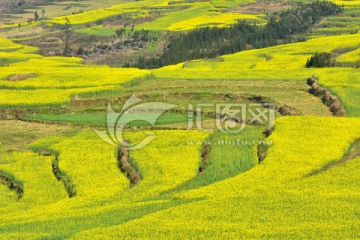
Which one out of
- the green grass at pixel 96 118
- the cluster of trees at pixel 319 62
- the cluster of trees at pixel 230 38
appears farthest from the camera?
the cluster of trees at pixel 230 38

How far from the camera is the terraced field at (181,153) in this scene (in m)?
23.9

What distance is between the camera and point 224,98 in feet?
175

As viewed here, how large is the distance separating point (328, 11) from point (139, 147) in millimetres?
97655

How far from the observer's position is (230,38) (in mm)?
112938

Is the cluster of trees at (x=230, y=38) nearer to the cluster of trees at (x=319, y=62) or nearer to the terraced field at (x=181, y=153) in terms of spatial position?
the terraced field at (x=181, y=153)

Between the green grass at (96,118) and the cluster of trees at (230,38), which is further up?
the cluster of trees at (230,38)

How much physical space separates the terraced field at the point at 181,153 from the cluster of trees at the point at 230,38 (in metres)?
29.4

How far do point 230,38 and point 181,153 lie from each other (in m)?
78.9

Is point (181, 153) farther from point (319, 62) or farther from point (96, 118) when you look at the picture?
point (319, 62)

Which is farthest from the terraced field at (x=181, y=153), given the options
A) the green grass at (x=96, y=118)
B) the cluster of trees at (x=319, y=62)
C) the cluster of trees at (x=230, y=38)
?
the cluster of trees at (x=230, y=38)

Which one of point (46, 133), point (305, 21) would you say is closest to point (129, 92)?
point (46, 133)

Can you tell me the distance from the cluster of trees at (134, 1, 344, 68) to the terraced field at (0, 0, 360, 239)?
29.4 m

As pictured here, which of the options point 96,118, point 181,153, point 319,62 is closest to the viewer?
→ point 181,153

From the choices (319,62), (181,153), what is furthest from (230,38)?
(181,153)
